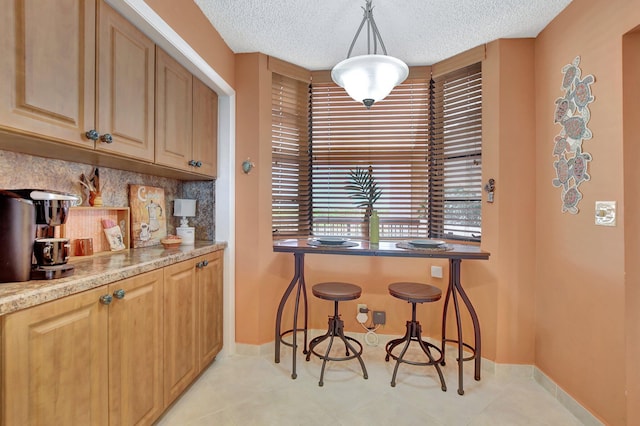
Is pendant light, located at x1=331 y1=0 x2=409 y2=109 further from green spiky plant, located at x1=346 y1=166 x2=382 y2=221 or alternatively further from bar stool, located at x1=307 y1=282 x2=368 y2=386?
bar stool, located at x1=307 y1=282 x2=368 y2=386

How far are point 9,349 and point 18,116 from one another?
2.47 feet

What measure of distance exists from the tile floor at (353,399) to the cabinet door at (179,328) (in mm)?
185

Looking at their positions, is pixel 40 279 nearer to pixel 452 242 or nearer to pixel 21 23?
pixel 21 23

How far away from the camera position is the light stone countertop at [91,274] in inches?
37.8

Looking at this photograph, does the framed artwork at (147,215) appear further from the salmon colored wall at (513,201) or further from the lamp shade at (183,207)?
the salmon colored wall at (513,201)

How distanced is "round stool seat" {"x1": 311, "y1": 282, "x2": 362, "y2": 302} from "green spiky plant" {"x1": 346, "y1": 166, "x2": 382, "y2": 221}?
2.51 feet

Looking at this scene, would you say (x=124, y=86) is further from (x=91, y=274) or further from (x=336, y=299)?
(x=336, y=299)

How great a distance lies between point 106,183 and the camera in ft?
6.25

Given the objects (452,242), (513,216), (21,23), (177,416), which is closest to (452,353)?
(452,242)

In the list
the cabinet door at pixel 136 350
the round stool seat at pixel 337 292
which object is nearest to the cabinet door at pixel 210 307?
the cabinet door at pixel 136 350

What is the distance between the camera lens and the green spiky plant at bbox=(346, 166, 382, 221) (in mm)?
2758

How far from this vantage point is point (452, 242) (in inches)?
103

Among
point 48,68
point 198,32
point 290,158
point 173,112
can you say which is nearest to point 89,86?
point 48,68

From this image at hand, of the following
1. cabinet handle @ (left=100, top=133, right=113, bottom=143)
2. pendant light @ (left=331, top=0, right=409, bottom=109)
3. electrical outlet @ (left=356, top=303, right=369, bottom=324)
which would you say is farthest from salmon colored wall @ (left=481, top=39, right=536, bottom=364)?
cabinet handle @ (left=100, top=133, right=113, bottom=143)
